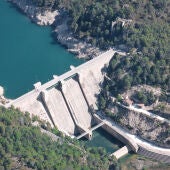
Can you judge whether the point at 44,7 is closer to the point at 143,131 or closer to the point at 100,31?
the point at 100,31

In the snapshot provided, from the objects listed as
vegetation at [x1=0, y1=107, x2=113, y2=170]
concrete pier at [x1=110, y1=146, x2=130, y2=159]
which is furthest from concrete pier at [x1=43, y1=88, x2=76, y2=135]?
concrete pier at [x1=110, y1=146, x2=130, y2=159]

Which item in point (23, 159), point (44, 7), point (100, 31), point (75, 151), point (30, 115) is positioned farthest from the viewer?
point (44, 7)

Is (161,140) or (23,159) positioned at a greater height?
(23,159)

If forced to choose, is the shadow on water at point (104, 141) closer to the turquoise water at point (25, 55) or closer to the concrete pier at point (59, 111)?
the concrete pier at point (59, 111)

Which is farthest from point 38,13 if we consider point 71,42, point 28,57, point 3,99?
point 3,99

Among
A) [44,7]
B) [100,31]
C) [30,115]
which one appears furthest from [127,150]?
[44,7]

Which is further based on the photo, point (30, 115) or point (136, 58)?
point (136, 58)

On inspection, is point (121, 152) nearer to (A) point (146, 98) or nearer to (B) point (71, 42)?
(A) point (146, 98)

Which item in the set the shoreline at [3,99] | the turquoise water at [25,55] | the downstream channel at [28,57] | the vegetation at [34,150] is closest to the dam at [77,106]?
the shoreline at [3,99]
